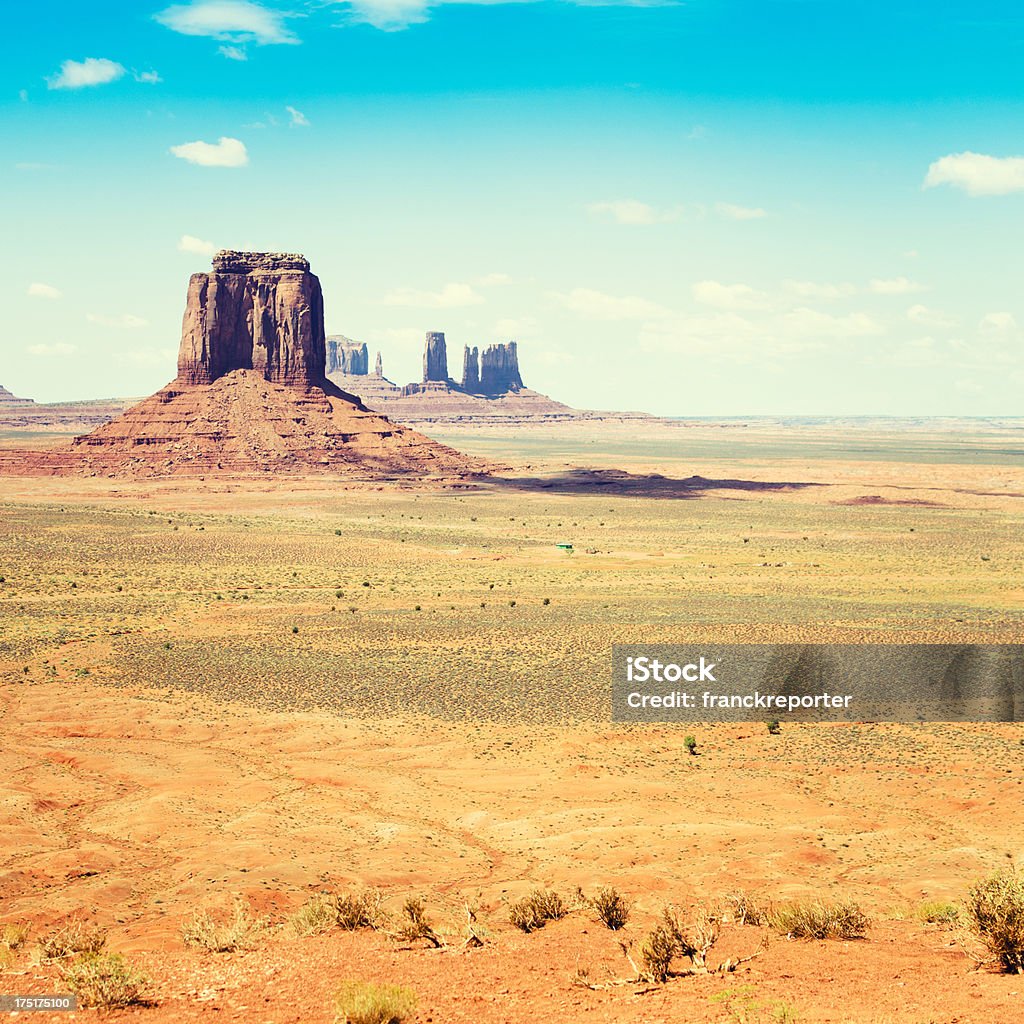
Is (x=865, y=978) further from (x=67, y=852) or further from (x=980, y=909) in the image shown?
(x=67, y=852)

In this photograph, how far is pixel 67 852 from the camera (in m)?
16.9

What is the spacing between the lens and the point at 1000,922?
10.9m

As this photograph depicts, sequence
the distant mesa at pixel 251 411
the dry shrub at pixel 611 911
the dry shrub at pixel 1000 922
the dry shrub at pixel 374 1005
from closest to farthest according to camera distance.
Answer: the dry shrub at pixel 374 1005 → the dry shrub at pixel 1000 922 → the dry shrub at pixel 611 911 → the distant mesa at pixel 251 411

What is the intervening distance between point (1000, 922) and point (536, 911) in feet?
18.2

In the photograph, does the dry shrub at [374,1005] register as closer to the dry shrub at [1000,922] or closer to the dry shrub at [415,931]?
the dry shrub at [415,931]

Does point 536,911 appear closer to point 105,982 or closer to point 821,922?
point 821,922

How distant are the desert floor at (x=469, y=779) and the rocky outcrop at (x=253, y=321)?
64.2 metres

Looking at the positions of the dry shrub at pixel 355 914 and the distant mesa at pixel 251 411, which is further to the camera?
the distant mesa at pixel 251 411

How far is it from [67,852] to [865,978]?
508 inches

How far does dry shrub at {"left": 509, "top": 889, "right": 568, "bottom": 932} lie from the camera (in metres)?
13.0

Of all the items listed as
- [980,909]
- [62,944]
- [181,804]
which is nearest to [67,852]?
[181,804]

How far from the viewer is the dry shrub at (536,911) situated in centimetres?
1305

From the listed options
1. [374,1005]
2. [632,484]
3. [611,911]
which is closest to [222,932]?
[374,1005]

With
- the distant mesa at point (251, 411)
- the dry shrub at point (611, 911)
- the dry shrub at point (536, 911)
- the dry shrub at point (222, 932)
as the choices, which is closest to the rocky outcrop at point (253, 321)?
the distant mesa at point (251, 411)
